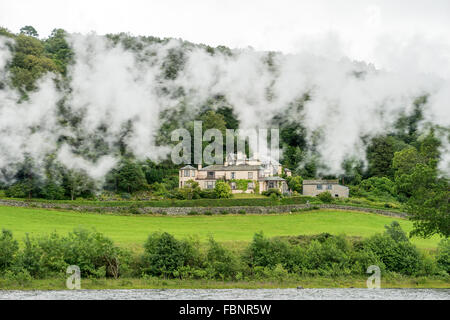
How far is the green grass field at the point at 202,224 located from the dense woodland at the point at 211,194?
6381mm

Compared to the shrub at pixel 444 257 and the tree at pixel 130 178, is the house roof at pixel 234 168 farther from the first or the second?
the shrub at pixel 444 257

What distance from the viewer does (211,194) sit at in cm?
7000

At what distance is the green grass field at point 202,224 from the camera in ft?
157

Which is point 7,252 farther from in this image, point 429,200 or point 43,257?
point 429,200

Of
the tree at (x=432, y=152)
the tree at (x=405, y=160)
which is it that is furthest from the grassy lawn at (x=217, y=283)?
the tree at (x=405, y=160)

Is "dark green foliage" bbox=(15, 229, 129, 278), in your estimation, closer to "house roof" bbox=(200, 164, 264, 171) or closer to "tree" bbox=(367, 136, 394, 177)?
"house roof" bbox=(200, 164, 264, 171)

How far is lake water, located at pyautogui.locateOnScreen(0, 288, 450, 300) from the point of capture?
30703mm

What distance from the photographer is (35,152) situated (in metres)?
69.6

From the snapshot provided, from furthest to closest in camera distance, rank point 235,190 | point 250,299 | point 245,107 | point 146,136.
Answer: point 245,107 < point 146,136 < point 235,190 < point 250,299

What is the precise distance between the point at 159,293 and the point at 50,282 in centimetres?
766

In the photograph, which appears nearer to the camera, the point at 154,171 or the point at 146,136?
the point at 154,171

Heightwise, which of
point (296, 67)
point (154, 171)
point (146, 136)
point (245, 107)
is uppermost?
point (296, 67)
